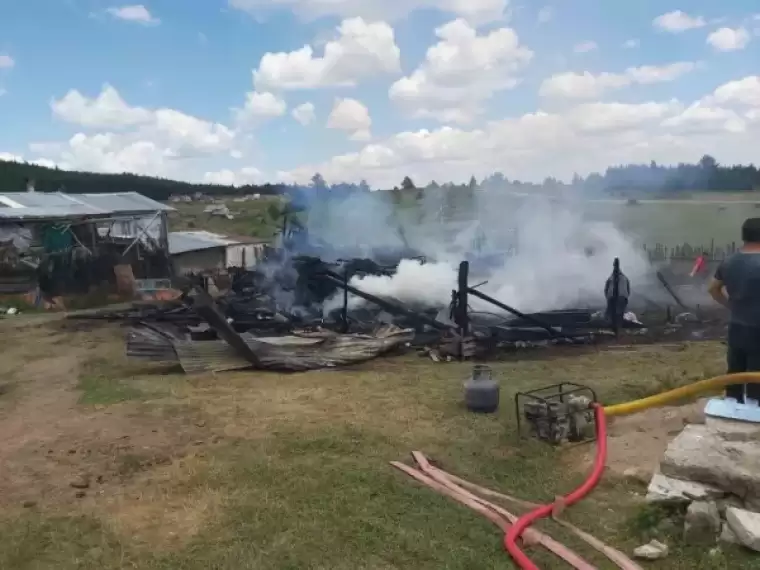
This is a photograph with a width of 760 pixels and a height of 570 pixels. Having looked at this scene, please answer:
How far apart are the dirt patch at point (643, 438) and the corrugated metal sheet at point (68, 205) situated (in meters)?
19.9

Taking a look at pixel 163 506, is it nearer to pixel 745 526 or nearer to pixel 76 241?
pixel 745 526

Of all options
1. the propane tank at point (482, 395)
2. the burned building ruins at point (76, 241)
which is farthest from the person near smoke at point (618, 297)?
the burned building ruins at point (76, 241)

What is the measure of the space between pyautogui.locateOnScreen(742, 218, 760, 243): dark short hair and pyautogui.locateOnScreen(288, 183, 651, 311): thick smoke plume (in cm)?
948

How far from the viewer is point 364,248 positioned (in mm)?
21156

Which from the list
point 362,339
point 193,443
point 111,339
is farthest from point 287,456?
point 111,339

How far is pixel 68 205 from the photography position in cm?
2439

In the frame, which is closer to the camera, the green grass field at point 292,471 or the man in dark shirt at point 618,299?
Answer: the green grass field at point 292,471

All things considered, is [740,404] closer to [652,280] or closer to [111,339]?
[111,339]

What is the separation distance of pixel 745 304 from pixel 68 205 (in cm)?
2334

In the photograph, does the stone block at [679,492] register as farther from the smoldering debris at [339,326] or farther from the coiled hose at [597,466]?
the smoldering debris at [339,326]

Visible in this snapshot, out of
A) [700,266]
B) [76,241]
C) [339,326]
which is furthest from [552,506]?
[76,241]

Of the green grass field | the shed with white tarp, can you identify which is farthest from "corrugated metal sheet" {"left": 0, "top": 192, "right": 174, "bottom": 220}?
the green grass field

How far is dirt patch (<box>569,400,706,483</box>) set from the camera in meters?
6.21

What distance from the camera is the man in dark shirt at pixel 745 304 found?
5793 millimetres
